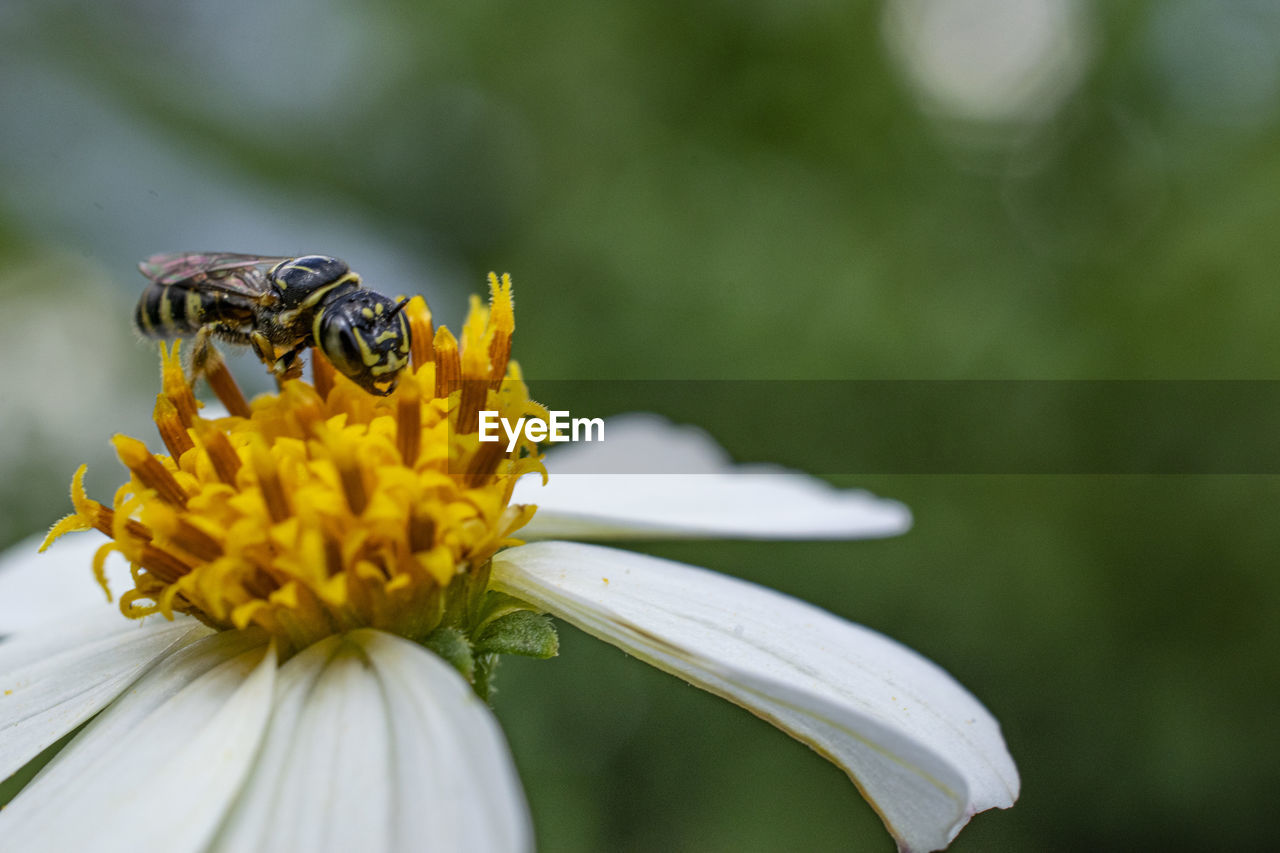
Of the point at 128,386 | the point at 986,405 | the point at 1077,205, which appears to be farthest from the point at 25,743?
the point at 1077,205

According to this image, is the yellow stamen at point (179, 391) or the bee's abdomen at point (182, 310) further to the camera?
the bee's abdomen at point (182, 310)

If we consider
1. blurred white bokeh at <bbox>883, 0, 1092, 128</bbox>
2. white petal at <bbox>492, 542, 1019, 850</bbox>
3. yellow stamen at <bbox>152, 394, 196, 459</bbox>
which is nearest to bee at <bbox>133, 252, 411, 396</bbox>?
yellow stamen at <bbox>152, 394, 196, 459</bbox>

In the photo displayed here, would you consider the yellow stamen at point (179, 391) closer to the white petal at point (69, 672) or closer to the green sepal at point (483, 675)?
the white petal at point (69, 672)

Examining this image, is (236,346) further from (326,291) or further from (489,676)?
(489,676)

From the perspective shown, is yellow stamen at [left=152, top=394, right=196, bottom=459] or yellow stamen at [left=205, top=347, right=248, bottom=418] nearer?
yellow stamen at [left=152, top=394, right=196, bottom=459]

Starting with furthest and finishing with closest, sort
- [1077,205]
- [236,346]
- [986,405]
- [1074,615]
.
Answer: [1077,205] → [986,405] → [1074,615] → [236,346]

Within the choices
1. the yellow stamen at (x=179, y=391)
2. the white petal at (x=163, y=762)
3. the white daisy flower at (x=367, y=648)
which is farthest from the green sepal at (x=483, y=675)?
the yellow stamen at (x=179, y=391)

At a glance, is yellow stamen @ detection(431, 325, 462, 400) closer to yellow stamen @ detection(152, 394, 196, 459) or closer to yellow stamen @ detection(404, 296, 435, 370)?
yellow stamen @ detection(404, 296, 435, 370)
